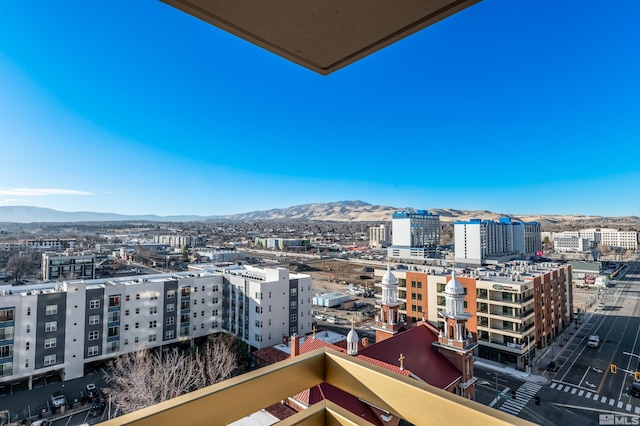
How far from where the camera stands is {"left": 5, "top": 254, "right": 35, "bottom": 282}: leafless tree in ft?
98.4

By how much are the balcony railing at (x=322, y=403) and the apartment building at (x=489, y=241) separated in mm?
42562

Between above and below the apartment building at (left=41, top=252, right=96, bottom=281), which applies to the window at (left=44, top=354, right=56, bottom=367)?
below

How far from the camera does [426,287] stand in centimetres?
1727

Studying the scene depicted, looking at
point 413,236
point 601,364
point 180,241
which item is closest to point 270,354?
point 601,364

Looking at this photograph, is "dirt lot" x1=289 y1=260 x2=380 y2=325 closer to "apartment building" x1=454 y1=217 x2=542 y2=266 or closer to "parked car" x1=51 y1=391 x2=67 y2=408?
"parked car" x1=51 y1=391 x2=67 y2=408

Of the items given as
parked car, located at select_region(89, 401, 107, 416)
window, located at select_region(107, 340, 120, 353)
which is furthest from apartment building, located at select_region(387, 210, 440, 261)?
parked car, located at select_region(89, 401, 107, 416)

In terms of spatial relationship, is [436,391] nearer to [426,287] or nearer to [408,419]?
[408,419]

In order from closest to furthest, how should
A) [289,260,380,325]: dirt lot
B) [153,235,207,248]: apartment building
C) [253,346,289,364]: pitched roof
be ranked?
1. [253,346,289,364]: pitched roof
2. [289,260,380,325]: dirt lot
3. [153,235,207,248]: apartment building

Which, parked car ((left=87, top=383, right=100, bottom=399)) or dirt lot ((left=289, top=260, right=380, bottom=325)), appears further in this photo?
dirt lot ((left=289, top=260, right=380, bottom=325))

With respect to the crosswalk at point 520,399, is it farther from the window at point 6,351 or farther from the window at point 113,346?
the window at point 6,351

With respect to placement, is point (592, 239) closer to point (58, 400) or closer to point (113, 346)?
point (113, 346)

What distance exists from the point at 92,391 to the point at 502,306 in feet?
54.0

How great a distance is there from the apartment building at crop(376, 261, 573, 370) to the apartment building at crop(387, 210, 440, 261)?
87.2 feet

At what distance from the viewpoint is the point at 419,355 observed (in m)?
9.46
